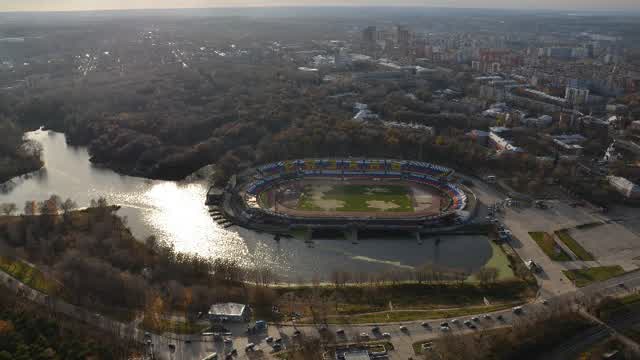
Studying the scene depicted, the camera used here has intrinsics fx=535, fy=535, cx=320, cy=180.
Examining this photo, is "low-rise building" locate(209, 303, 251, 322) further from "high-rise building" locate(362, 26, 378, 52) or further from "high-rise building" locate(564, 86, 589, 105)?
"high-rise building" locate(362, 26, 378, 52)

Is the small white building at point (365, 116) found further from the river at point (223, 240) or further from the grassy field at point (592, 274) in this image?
the grassy field at point (592, 274)

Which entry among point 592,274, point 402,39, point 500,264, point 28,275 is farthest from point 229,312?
point 402,39

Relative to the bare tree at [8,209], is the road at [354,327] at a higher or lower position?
lower

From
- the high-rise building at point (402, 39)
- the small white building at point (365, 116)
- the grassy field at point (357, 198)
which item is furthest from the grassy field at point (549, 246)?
the high-rise building at point (402, 39)

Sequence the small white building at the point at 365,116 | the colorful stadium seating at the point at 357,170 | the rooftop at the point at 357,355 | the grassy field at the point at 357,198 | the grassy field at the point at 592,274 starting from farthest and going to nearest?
the small white building at the point at 365,116 < the colorful stadium seating at the point at 357,170 < the grassy field at the point at 357,198 < the grassy field at the point at 592,274 < the rooftop at the point at 357,355

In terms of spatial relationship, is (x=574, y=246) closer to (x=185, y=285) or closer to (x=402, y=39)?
(x=185, y=285)

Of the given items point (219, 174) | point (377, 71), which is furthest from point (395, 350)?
point (377, 71)

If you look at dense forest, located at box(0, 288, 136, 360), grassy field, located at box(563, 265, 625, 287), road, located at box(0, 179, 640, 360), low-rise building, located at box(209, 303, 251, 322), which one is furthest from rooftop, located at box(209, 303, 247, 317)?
grassy field, located at box(563, 265, 625, 287)
